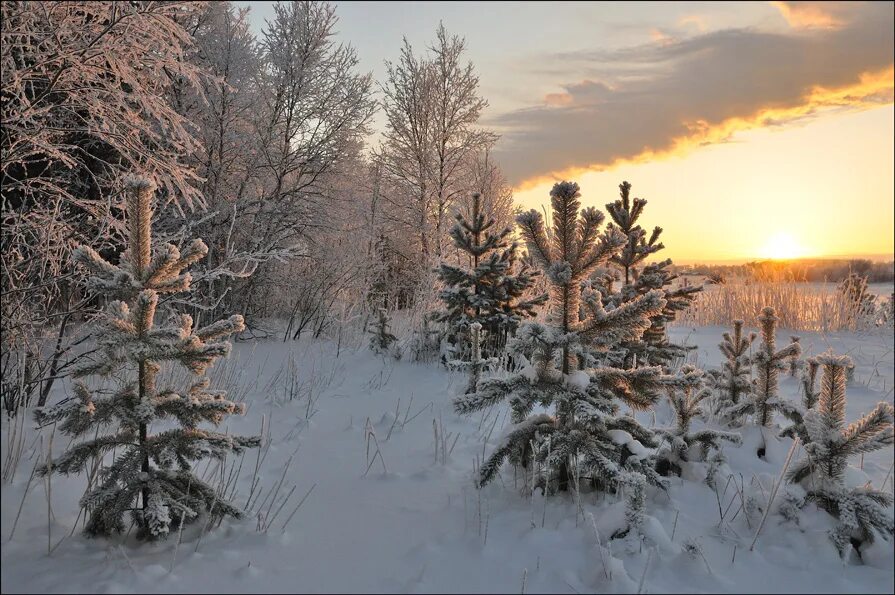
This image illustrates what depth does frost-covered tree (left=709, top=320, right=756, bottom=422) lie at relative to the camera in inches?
173

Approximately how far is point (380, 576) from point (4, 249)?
4.29 metres

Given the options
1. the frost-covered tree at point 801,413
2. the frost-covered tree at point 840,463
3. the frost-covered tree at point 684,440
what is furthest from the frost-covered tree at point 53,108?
the frost-covered tree at point 801,413

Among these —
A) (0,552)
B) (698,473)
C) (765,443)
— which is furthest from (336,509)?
(765,443)

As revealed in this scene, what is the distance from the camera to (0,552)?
86.1 inches

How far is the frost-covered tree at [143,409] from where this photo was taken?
258 centimetres

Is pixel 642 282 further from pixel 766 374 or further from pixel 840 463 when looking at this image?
pixel 840 463

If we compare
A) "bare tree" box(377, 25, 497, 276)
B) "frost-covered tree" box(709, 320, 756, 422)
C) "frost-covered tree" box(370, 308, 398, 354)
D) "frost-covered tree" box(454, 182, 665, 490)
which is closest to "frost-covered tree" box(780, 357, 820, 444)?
"frost-covered tree" box(709, 320, 756, 422)

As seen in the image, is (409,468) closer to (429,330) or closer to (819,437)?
(819,437)

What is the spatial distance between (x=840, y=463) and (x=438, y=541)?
2143mm

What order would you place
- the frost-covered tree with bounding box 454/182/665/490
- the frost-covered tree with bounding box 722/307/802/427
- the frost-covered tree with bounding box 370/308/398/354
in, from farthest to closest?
the frost-covered tree with bounding box 370/308/398/354
the frost-covered tree with bounding box 722/307/802/427
the frost-covered tree with bounding box 454/182/665/490

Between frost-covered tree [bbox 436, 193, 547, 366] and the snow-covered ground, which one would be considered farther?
frost-covered tree [bbox 436, 193, 547, 366]

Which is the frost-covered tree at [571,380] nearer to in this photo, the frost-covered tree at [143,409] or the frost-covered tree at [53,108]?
the frost-covered tree at [143,409]

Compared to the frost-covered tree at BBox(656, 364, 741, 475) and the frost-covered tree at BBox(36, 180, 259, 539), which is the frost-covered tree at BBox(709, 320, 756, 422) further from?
the frost-covered tree at BBox(36, 180, 259, 539)

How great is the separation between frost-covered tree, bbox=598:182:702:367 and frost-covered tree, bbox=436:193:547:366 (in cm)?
135
